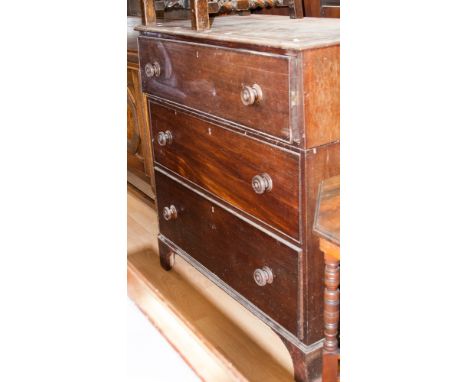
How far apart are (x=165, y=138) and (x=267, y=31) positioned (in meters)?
0.58

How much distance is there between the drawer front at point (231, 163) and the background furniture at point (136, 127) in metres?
0.64

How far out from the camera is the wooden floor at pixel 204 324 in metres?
1.62

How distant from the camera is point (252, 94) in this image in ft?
4.23

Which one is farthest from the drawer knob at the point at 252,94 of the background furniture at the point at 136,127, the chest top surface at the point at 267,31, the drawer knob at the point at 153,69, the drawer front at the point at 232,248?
the background furniture at the point at 136,127

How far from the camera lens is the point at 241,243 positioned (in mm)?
1573

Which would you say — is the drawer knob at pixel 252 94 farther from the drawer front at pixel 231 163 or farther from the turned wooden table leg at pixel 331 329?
the turned wooden table leg at pixel 331 329

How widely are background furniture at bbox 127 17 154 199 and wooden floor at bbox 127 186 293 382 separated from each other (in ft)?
1.51

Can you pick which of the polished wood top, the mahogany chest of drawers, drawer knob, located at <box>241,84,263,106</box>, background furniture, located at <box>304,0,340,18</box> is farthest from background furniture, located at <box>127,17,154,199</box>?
the polished wood top

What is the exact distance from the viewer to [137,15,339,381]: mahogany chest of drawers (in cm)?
122

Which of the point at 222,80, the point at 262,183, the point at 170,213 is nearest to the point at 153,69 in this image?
the point at 222,80
